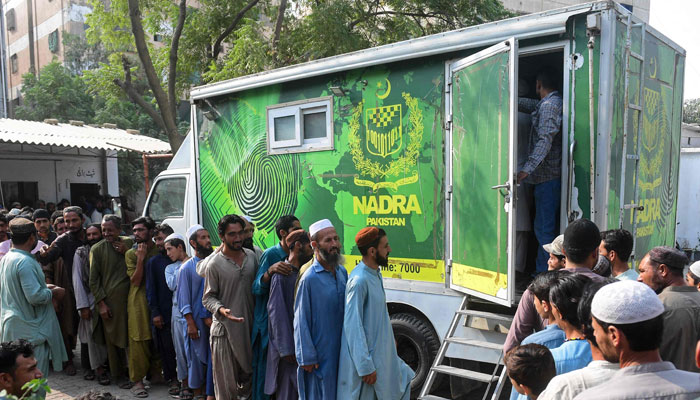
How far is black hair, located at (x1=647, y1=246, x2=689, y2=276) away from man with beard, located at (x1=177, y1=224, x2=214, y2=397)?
3.35 m

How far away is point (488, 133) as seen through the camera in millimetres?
4160

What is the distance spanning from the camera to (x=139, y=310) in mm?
5266

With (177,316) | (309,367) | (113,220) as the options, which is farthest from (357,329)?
(113,220)

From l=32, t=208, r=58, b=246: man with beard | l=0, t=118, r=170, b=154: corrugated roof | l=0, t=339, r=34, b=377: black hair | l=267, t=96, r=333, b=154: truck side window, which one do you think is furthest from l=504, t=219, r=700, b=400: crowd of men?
l=0, t=118, r=170, b=154: corrugated roof

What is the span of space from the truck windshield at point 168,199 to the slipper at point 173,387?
234 centimetres

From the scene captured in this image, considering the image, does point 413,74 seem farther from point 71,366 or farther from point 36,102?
point 36,102

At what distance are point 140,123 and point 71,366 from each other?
60.3ft

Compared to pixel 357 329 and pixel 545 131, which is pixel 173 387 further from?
pixel 545 131

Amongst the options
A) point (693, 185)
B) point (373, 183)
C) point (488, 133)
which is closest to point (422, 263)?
point (373, 183)

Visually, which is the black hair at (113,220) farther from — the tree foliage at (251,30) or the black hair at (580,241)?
the tree foliage at (251,30)

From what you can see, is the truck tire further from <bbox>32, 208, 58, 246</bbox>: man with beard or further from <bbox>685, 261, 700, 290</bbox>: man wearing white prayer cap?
<bbox>32, 208, 58, 246</bbox>: man with beard

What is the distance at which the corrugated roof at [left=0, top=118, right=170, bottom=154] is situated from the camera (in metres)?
12.2

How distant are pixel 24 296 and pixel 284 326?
7.64 ft

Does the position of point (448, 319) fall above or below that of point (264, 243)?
below
